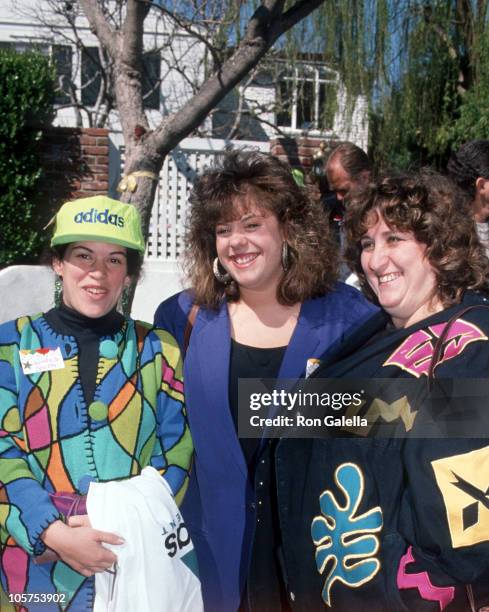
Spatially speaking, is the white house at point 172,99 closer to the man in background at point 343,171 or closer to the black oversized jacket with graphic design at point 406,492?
the man in background at point 343,171

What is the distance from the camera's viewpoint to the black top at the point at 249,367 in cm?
238

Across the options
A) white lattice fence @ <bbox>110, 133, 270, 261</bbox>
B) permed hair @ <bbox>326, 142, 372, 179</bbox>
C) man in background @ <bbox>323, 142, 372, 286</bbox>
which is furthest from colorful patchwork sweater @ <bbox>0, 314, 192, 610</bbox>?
white lattice fence @ <bbox>110, 133, 270, 261</bbox>

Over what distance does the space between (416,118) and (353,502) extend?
938 centimetres

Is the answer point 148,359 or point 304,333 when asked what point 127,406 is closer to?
point 148,359

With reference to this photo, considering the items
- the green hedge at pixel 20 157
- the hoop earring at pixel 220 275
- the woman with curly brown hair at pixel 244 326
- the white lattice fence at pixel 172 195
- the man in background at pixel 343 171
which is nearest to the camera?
the woman with curly brown hair at pixel 244 326

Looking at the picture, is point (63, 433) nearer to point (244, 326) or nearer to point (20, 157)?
point (244, 326)

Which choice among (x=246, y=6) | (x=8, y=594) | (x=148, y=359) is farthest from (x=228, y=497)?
(x=246, y=6)

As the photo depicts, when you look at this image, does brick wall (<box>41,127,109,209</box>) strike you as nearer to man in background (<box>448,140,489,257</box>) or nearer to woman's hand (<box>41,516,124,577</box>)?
man in background (<box>448,140,489,257</box>)

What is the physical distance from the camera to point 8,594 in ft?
6.79

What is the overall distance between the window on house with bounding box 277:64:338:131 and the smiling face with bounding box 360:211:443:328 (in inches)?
331

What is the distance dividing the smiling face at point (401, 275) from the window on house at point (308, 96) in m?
8.41

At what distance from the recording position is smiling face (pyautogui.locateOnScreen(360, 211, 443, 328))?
196 centimetres

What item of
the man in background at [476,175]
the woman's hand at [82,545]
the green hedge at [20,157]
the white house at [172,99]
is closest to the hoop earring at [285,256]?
the man in background at [476,175]

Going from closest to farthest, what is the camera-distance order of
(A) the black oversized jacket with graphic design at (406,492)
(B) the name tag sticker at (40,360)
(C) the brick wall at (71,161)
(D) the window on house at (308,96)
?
1. (A) the black oversized jacket with graphic design at (406,492)
2. (B) the name tag sticker at (40,360)
3. (C) the brick wall at (71,161)
4. (D) the window on house at (308,96)
